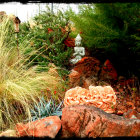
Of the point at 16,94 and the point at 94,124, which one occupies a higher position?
the point at 16,94

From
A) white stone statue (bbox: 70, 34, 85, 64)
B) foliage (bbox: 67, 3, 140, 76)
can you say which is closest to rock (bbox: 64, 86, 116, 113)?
foliage (bbox: 67, 3, 140, 76)

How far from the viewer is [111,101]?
2969mm

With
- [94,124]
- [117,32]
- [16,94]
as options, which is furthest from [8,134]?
[117,32]

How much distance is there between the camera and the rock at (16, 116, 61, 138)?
2.25m

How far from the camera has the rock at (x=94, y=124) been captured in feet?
7.54

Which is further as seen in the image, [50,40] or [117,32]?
[50,40]

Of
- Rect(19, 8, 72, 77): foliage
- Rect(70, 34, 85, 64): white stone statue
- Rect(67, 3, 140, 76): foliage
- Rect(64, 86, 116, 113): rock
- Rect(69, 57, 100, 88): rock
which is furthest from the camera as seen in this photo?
Rect(70, 34, 85, 64): white stone statue

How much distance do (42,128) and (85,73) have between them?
2470 millimetres

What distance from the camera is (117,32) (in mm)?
3545

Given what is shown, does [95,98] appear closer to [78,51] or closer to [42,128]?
[42,128]

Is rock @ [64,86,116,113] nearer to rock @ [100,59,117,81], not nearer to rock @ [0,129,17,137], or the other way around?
rock @ [0,129,17,137]

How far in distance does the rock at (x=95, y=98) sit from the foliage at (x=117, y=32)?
1.09 m

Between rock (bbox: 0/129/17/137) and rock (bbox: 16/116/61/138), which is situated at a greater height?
rock (bbox: 16/116/61/138)

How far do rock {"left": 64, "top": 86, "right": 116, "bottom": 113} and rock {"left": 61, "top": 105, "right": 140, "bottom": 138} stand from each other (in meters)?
0.50
